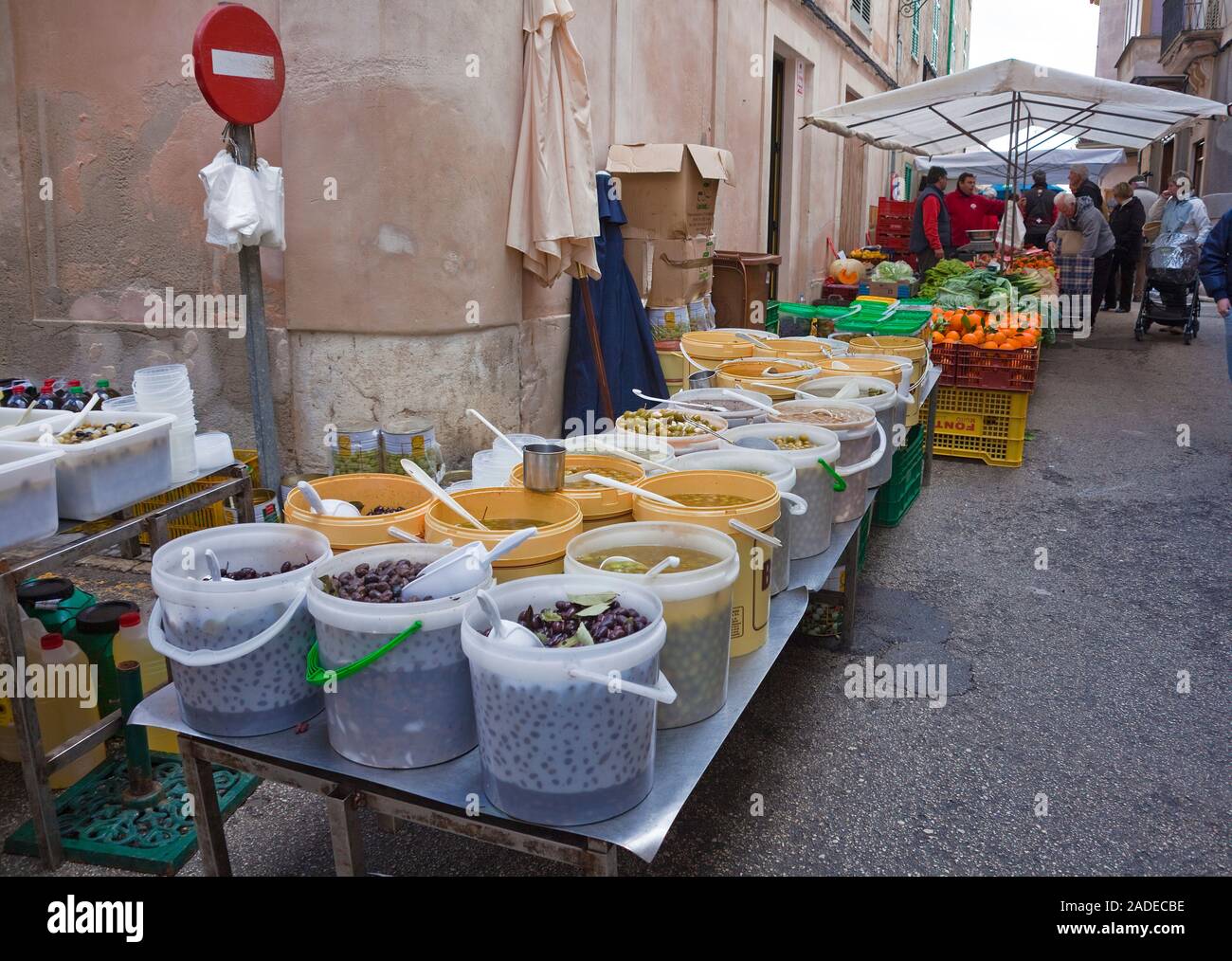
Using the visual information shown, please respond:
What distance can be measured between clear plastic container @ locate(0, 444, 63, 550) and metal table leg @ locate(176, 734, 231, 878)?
93 centimetres

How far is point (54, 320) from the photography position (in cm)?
593

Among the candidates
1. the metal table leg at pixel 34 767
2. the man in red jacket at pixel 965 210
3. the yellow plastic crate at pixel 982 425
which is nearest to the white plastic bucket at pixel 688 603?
the metal table leg at pixel 34 767

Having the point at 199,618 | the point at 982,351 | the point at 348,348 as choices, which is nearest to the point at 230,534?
the point at 199,618

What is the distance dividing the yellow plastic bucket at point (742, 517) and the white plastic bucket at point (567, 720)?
1.68 feet

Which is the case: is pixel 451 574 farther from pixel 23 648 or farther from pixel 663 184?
pixel 663 184

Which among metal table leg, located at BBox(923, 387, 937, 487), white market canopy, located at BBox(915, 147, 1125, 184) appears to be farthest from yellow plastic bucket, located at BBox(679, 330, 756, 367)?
white market canopy, located at BBox(915, 147, 1125, 184)

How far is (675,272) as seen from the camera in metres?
7.08

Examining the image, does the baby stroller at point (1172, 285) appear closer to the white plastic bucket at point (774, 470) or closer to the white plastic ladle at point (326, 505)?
the white plastic bucket at point (774, 470)

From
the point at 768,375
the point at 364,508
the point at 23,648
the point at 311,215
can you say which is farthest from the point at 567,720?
the point at 311,215

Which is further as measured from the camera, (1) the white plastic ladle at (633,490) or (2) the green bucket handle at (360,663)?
(1) the white plastic ladle at (633,490)

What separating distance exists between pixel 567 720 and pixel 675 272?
5772 millimetres

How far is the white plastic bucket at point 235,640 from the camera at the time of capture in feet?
6.35

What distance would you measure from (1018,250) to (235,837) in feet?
41.8

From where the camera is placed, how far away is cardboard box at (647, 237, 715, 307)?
704 cm
